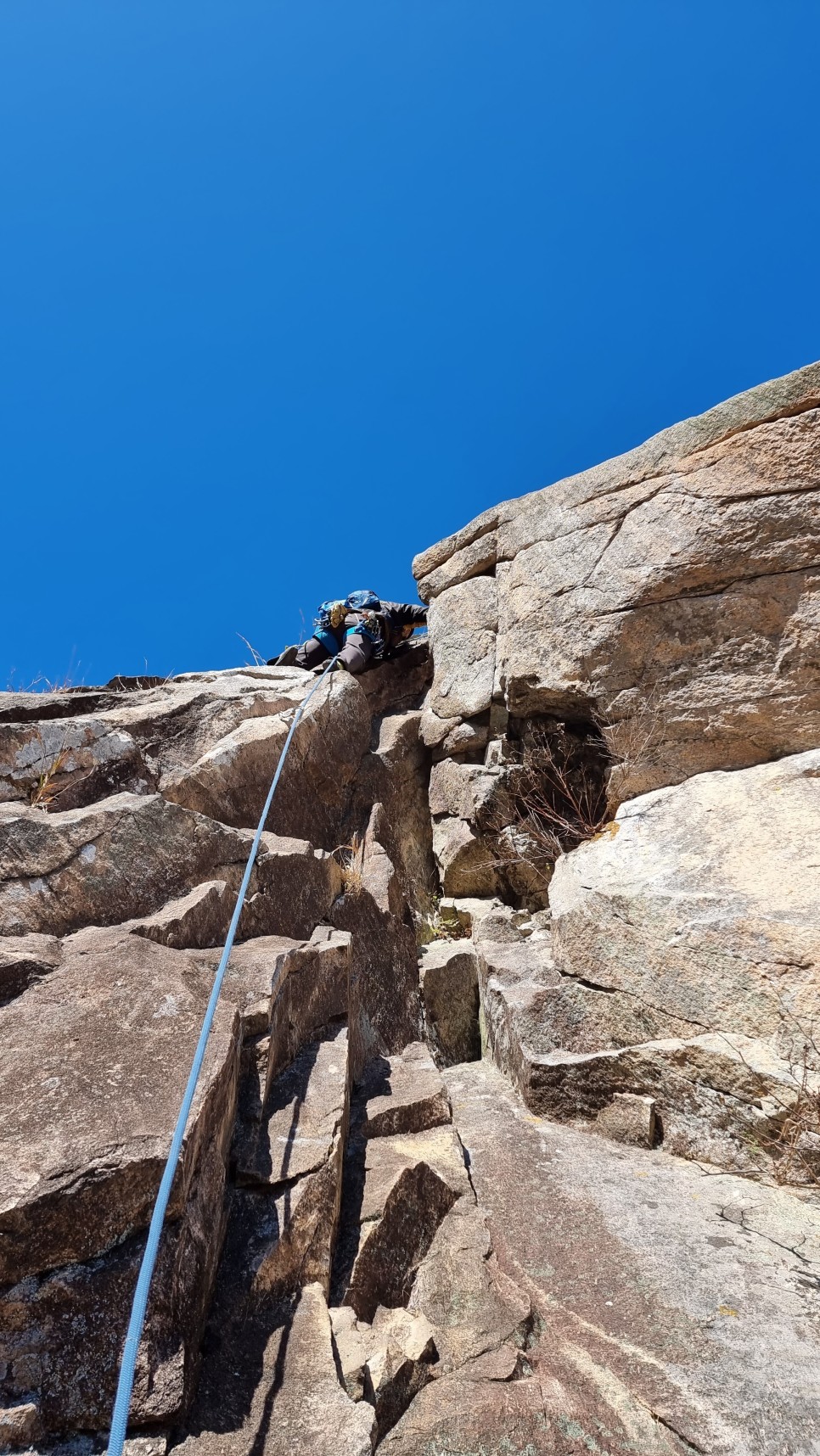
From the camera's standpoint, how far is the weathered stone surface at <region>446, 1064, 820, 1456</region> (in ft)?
7.97

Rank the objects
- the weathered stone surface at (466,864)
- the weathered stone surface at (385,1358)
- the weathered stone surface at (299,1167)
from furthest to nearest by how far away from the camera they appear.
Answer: the weathered stone surface at (466,864) → the weathered stone surface at (299,1167) → the weathered stone surface at (385,1358)

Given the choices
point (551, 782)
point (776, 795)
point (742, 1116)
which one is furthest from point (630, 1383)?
point (551, 782)

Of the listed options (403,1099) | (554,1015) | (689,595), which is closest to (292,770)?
(554,1015)

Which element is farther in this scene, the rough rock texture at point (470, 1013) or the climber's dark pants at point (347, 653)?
the climber's dark pants at point (347, 653)

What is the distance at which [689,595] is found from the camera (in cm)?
573

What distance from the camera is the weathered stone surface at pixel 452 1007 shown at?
6.04 m

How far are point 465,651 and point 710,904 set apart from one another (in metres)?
4.02

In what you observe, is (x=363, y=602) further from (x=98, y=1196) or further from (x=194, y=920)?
(x=98, y=1196)

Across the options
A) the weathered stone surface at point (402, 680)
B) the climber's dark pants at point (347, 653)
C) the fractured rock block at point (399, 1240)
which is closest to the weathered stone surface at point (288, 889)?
the fractured rock block at point (399, 1240)

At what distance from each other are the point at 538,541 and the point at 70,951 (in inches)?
190

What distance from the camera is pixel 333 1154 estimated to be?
332cm

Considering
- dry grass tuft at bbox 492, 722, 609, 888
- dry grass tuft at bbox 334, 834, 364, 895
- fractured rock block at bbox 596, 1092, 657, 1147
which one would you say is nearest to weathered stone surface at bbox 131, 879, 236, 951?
dry grass tuft at bbox 334, 834, 364, 895

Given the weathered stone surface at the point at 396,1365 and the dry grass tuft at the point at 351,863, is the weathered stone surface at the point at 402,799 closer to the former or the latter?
the dry grass tuft at the point at 351,863

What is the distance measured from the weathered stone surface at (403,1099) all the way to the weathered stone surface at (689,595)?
2.63 meters
